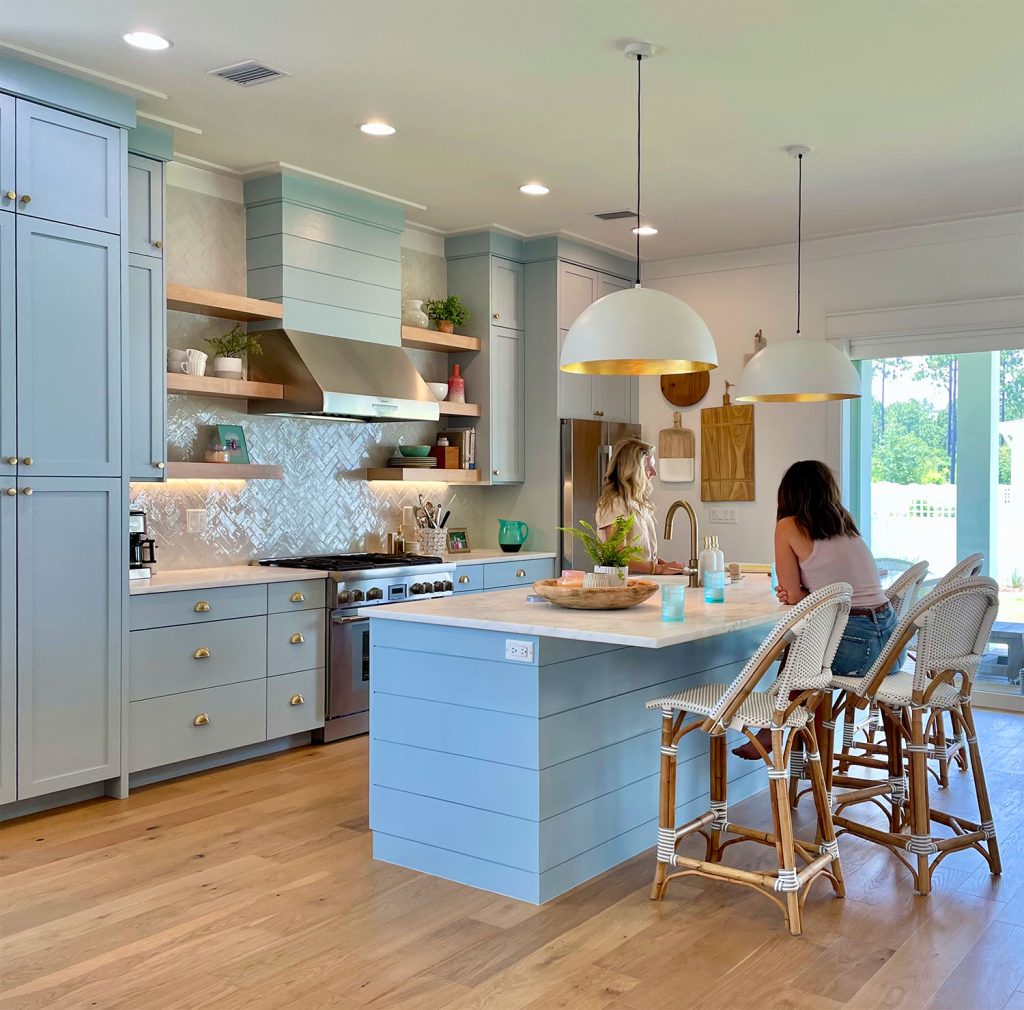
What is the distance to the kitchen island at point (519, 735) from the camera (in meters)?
3.18

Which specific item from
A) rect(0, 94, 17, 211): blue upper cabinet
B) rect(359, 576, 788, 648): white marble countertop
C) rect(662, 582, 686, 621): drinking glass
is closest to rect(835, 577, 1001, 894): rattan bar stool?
rect(359, 576, 788, 648): white marble countertop

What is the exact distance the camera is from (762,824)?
3.90 m

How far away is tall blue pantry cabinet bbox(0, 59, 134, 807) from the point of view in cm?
382

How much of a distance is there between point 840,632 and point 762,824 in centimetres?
106

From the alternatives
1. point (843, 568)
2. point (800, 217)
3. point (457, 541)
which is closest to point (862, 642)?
point (843, 568)

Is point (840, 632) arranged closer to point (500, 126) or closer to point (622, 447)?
point (622, 447)

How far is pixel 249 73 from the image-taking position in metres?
3.91

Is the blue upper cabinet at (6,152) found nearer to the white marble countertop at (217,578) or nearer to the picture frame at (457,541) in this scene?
the white marble countertop at (217,578)

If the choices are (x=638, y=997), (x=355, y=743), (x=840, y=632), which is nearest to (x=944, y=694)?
(x=840, y=632)

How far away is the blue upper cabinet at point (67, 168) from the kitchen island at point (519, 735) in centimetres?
198

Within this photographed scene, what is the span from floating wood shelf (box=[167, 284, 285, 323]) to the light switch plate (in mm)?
3198

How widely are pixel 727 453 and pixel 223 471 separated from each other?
3363 mm

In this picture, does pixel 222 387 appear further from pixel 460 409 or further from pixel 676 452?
pixel 676 452

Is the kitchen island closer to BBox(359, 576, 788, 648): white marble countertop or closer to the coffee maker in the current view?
BBox(359, 576, 788, 648): white marble countertop
